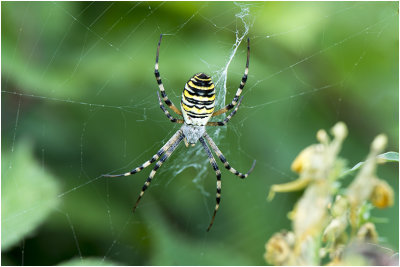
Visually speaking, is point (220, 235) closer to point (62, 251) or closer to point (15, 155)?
point (62, 251)

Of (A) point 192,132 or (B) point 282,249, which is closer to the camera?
(B) point 282,249

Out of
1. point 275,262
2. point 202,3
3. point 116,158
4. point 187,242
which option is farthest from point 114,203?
point 275,262

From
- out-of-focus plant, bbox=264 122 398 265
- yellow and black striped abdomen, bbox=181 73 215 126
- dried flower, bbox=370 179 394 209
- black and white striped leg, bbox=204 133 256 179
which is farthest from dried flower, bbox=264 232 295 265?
black and white striped leg, bbox=204 133 256 179

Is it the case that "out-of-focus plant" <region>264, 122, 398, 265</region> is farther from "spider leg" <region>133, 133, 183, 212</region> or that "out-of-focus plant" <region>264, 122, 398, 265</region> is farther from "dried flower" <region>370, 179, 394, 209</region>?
"spider leg" <region>133, 133, 183, 212</region>

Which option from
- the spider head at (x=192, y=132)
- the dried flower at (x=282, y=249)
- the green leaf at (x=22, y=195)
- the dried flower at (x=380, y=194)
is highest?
the spider head at (x=192, y=132)

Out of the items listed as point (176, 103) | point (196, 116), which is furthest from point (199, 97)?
point (176, 103)

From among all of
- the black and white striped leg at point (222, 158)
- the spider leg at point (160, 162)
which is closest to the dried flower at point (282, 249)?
the spider leg at point (160, 162)

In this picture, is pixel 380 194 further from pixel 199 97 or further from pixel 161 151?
pixel 161 151

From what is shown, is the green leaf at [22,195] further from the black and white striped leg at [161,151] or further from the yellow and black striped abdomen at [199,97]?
the yellow and black striped abdomen at [199,97]
